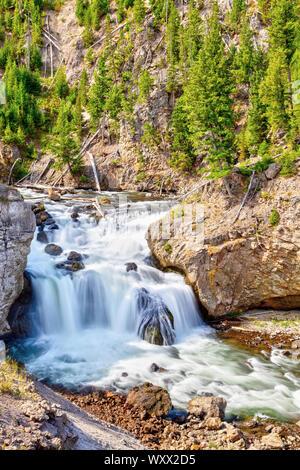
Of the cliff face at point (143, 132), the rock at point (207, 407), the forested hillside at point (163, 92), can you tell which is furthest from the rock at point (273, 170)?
the cliff face at point (143, 132)

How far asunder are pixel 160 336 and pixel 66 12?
79237 millimetres

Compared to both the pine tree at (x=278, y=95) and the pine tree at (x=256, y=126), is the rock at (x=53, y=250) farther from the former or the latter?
the pine tree at (x=256, y=126)

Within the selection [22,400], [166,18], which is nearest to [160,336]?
[22,400]

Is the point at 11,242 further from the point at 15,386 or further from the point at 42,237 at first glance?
the point at 15,386

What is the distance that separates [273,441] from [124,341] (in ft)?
23.2

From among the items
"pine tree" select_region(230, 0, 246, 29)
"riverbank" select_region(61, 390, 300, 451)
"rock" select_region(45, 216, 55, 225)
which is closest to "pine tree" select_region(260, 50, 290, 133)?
"rock" select_region(45, 216, 55, 225)

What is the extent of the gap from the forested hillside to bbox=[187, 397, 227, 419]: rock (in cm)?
1091

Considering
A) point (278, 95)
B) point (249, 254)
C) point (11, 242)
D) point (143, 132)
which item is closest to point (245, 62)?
point (143, 132)

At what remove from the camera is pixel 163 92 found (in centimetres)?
3603

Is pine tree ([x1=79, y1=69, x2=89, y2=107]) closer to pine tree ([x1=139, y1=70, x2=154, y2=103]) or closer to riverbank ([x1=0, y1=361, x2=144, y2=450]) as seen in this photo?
pine tree ([x1=139, y1=70, x2=154, y2=103])

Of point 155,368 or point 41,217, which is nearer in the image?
point 155,368

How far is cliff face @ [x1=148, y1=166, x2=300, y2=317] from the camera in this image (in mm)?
13758

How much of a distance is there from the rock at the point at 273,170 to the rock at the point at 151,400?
12.0 metres
